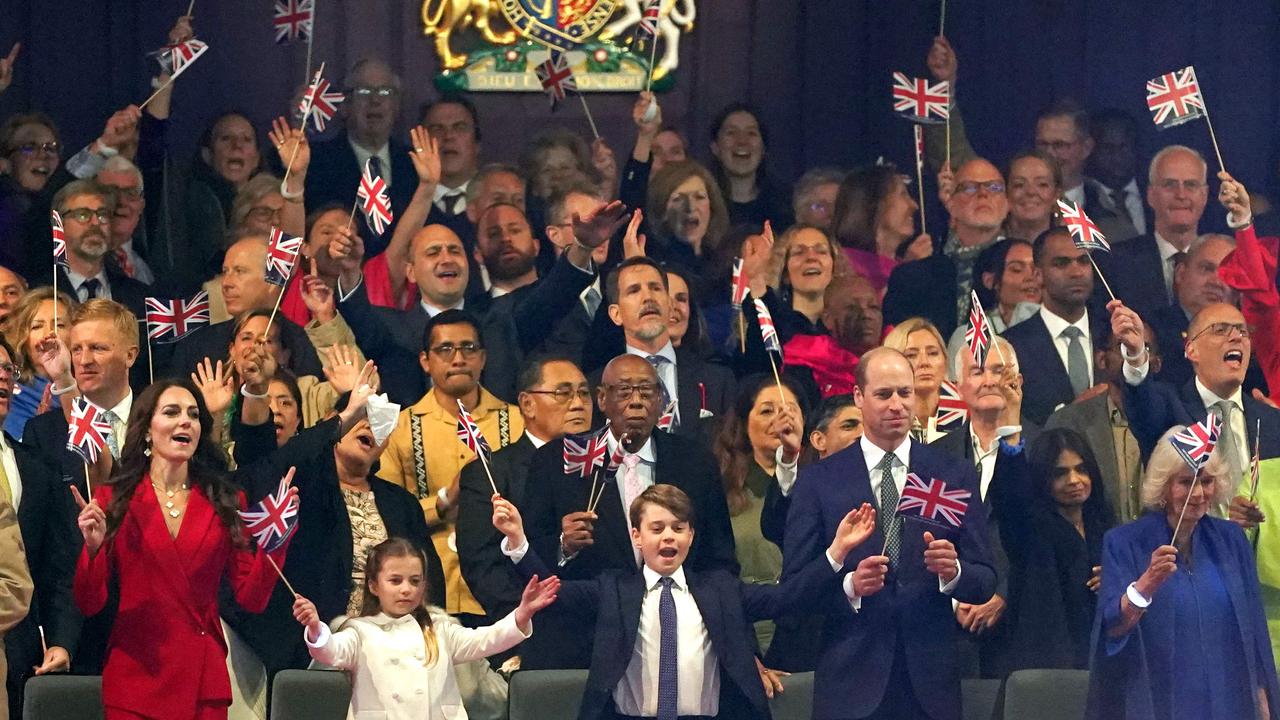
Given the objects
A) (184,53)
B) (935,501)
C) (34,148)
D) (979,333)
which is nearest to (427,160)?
(184,53)

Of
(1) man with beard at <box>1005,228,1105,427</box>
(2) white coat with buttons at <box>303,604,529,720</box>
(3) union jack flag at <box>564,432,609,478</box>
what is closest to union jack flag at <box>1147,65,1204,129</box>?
(1) man with beard at <box>1005,228,1105,427</box>

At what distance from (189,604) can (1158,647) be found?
2.86 meters

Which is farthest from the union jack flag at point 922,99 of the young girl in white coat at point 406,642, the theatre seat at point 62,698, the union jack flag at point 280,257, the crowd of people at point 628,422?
the theatre seat at point 62,698

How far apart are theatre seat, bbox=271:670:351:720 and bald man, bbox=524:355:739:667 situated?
0.65 m

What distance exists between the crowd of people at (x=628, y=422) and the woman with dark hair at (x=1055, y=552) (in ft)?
0.04

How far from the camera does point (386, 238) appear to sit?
33.6ft

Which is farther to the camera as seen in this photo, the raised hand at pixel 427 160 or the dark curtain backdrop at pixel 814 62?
the dark curtain backdrop at pixel 814 62

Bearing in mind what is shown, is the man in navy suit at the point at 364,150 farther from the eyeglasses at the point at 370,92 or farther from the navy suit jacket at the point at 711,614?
the navy suit jacket at the point at 711,614

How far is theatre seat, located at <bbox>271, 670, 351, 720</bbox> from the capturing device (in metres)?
7.91

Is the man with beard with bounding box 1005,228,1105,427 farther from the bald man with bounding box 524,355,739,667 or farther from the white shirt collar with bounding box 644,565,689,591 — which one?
the white shirt collar with bounding box 644,565,689,591

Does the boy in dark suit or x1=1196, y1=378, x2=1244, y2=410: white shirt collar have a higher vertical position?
x1=1196, y1=378, x2=1244, y2=410: white shirt collar

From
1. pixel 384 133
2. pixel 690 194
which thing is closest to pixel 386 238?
pixel 384 133

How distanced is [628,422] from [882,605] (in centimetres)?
110

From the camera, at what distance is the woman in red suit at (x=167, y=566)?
7.44m
